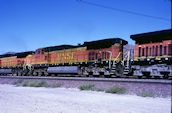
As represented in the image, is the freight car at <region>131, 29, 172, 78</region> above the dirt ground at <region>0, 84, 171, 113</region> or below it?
above

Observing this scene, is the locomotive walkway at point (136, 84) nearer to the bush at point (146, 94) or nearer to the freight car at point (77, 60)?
the bush at point (146, 94)

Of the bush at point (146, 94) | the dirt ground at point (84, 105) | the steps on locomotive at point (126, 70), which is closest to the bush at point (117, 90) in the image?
the bush at point (146, 94)

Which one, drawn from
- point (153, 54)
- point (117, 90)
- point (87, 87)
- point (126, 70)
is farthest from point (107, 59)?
point (117, 90)

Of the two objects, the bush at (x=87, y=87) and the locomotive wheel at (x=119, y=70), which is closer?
the bush at (x=87, y=87)

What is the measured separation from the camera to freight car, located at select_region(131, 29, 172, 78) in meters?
13.3

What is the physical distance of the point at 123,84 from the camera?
1252 cm

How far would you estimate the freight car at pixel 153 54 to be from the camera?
1334cm

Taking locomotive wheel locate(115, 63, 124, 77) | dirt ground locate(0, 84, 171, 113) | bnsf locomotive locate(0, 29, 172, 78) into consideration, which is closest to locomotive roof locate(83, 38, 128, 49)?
bnsf locomotive locate(0, 29, 172, 78)

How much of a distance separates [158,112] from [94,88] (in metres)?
7.05

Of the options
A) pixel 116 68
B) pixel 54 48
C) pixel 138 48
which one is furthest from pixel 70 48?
pixel 138 48

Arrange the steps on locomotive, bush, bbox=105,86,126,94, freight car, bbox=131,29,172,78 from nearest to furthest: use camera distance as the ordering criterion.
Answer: bush, bbox=105,86,126,94, freight car, bbox=131,29,172,78, the steps on locomotive

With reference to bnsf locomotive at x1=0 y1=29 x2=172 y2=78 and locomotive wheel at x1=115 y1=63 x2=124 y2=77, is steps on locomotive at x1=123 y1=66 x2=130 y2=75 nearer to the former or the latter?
bnsf locomotive at x1=0 y1=29 x2=172 y2=78

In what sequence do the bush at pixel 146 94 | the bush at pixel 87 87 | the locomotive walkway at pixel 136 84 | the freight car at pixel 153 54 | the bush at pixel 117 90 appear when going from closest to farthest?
the bush at pixel 146 94 < the locomotive walkway at pixel 136 84 < the bush at pixel 117 90 < the freight car at pixel 153 54 < the bush at pixel 87 87

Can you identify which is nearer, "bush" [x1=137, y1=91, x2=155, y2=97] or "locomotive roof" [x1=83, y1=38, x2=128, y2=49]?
"bush" [x1=137, y1=91, x2=155, y2=97]
